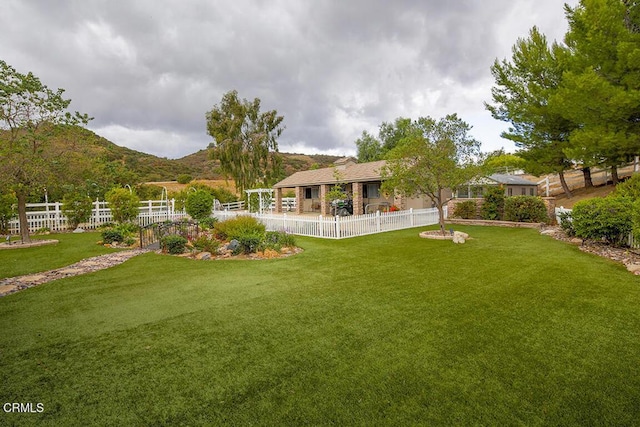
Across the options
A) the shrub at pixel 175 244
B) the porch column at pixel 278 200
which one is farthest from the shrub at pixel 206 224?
the porch column at pixel 278 200

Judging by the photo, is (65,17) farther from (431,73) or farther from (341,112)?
(341,112)

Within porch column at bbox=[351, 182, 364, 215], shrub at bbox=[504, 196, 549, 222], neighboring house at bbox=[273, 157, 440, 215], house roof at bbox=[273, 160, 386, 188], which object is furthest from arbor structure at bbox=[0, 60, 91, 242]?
shrub at bbox=[504, 196, 549, 222]

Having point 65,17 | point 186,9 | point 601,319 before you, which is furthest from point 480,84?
point 65,17

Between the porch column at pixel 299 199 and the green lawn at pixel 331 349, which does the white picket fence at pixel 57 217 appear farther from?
the green lawn at pixel 331 349

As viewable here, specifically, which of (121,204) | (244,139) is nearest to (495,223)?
(121,204)

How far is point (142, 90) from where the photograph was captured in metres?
18.3

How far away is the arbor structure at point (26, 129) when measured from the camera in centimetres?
1059

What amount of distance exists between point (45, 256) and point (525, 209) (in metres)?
19.5

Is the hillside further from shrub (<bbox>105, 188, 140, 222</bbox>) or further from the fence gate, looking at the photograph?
the fence gate

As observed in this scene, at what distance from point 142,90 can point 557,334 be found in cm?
2155

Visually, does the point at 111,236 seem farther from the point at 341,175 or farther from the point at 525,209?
the point at 525,209

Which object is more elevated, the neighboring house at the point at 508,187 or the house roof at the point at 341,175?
the house roof at the point at 341,175

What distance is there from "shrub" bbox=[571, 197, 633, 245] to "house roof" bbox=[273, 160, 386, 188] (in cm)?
1021

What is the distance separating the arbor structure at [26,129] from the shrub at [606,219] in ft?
58.1
